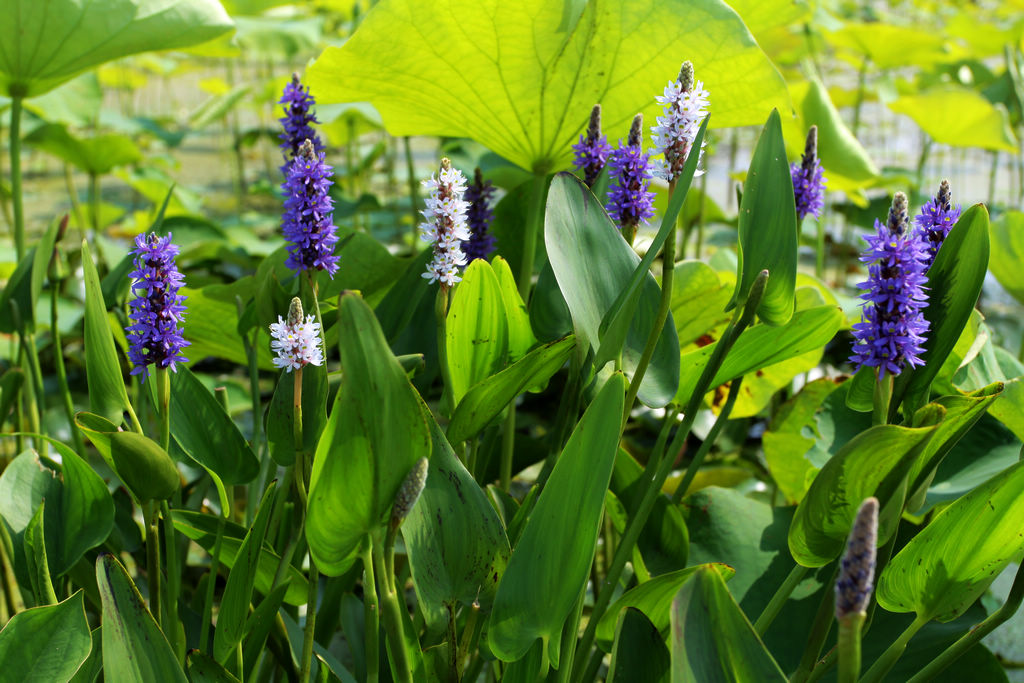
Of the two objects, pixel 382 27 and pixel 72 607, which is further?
pixel 382 27

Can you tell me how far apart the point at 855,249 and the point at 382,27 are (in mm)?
2072

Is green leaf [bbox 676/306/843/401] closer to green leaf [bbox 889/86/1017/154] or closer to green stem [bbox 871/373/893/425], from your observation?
green stem [bbox 871/373/893/425]

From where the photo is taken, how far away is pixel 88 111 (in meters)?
2.11

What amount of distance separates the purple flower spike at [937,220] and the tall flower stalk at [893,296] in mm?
80

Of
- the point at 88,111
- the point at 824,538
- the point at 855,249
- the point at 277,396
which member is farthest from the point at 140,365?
the point at 855,249

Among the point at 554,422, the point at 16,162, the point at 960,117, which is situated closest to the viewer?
the point at 554,422

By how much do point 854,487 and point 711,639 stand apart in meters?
0.14

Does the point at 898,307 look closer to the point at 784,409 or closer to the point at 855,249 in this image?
the point at 784,409

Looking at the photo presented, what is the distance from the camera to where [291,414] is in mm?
648

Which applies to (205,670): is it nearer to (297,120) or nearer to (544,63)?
(297,120)

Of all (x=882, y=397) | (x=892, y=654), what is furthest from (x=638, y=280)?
Answer: (x=892, y=654)

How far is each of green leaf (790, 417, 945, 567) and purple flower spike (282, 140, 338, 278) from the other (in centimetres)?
35

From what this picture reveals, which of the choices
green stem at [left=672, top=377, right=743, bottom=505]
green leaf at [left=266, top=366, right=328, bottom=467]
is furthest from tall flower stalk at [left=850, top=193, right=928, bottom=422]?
green leaf at [left=266, top=366, right=328, bottom=467]

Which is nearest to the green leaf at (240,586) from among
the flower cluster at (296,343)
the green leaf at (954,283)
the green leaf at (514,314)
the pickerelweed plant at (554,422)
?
the pickerelweed plant at (554,422)
